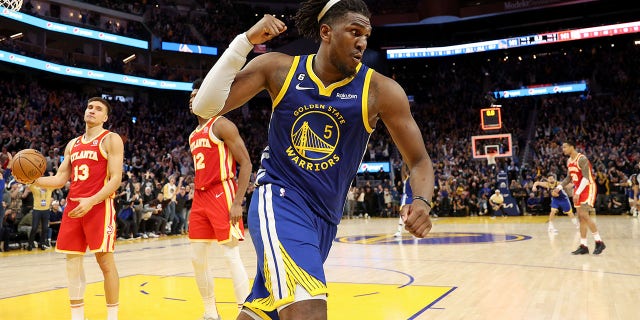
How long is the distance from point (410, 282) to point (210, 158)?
3.19m

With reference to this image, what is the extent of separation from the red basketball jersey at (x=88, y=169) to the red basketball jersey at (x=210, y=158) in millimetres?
900

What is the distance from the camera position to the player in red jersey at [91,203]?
4.94 m

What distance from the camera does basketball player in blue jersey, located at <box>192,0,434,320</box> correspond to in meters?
2.65

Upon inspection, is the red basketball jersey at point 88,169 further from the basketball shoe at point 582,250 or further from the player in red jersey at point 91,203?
the basketball shoe at point 582,250

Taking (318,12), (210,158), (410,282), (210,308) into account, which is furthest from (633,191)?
(318,12)

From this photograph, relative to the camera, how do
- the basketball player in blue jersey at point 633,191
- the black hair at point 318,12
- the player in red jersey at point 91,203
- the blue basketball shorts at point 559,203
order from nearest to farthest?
the black hair at point 318,12 → the player in red jersey at point 91,203 → the blue basketball shorts at point 559,203 → the basketball player in blue jersey at point 633,191

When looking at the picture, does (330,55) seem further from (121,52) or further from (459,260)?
(121,52)

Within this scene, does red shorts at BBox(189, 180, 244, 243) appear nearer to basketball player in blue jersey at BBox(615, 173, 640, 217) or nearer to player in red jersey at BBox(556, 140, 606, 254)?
player in red jersey at BBox(556, 140, 606, 254)

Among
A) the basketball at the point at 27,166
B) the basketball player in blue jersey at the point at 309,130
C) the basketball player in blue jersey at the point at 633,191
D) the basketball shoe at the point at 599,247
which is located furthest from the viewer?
the basketball player in blue jersey at the point at 633,191

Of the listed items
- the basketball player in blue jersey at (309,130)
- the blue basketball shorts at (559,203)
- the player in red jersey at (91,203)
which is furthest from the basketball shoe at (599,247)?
the basketball player in blue jersey at (309,130)

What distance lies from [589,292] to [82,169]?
5466mm

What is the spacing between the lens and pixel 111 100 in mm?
30172

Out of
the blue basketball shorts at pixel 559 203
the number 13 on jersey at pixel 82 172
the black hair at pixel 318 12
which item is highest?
the black hair at pixel 318 12

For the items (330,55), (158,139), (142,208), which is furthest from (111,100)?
(330,55)
